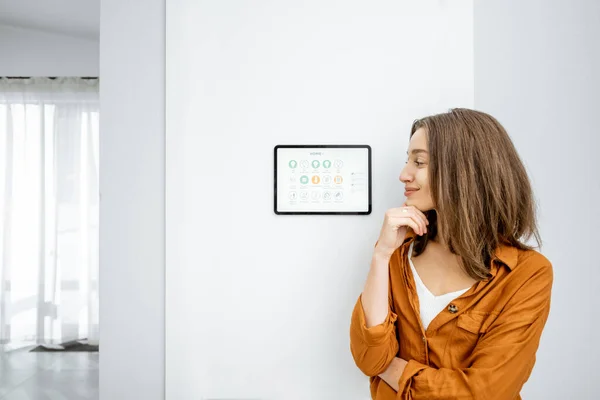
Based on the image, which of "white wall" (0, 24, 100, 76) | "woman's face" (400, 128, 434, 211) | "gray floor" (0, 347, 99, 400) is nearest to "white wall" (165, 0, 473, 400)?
"woman's face" (400, 128, 434, 211)

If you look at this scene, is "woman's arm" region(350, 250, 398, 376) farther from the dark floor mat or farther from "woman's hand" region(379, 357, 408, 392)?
the dark floor mat

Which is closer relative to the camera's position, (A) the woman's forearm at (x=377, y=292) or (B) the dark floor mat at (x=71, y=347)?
(A) the woman's forearm at (x=377, y=292)

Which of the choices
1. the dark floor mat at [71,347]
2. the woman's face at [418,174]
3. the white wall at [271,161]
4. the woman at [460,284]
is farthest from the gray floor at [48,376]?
the woman's face at [418,174]

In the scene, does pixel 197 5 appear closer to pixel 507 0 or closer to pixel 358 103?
pixel 358 103

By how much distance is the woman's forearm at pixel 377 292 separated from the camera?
1.28 m

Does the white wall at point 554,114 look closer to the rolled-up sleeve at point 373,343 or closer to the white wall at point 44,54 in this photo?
the rolled-up sleeve at point 373,343

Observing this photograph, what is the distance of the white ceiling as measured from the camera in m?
3.69

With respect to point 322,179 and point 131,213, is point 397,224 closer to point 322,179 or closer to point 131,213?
point 322,179

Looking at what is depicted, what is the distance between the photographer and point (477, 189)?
3.99 ft

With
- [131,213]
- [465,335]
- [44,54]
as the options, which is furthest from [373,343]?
[44,54]

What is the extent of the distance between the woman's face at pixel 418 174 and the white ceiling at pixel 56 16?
3587 millimetres

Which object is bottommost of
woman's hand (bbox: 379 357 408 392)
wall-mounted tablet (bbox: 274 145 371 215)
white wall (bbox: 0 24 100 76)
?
woman's hand (bbox: 379 357 408 392)

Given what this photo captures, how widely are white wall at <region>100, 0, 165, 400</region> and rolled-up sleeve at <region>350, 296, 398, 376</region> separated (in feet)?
3.04

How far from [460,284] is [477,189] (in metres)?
0.31
